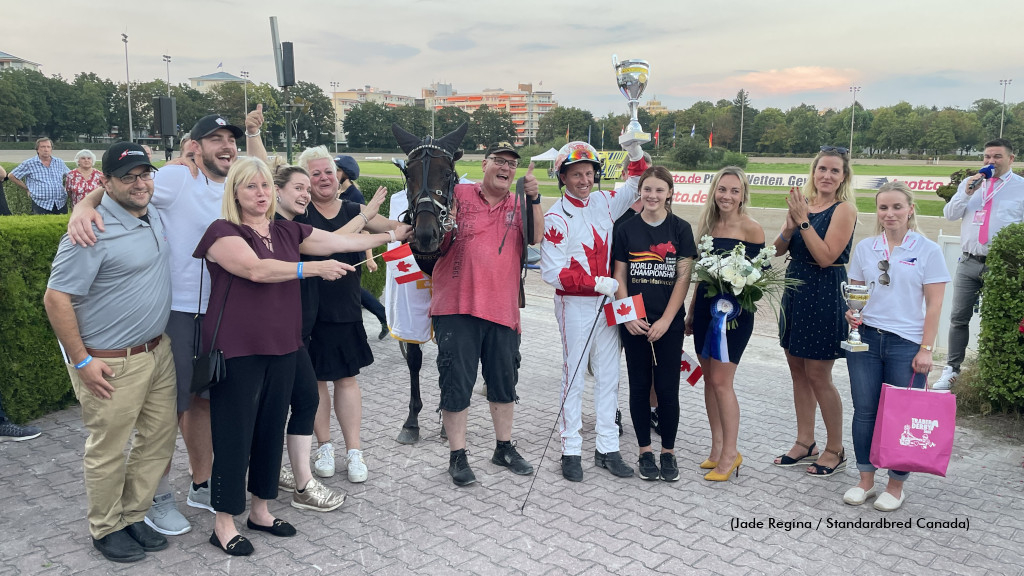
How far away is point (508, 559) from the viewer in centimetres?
355

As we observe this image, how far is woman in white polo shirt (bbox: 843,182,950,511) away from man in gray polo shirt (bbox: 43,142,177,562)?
13.1 feet

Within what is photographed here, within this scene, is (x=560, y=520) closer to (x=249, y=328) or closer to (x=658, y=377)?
(x=658, y=377)

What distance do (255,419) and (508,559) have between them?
151 cm

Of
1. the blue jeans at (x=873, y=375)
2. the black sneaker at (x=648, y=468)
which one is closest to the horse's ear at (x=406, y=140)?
the black sneaker at (x=648, y=468)

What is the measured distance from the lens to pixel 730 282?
4281 mm

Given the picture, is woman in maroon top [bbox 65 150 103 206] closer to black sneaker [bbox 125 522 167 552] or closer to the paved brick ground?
the paved brick ground

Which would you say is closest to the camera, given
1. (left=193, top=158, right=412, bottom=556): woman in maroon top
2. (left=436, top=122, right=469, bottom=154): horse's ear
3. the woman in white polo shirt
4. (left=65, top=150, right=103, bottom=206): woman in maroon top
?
(left=193, top=158, right=412, bottom=556): woman in maroon top

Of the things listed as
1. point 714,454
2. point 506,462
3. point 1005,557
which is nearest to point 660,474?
point 714,454

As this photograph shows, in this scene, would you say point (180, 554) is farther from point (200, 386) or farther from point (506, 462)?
point (506, 462)

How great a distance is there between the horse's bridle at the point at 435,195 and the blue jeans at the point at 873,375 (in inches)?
105

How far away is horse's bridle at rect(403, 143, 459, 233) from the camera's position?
3967mm

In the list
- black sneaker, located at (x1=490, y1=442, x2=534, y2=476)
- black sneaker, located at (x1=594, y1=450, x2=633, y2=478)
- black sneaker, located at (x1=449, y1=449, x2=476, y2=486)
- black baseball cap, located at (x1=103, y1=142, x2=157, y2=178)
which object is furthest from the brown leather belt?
black sneaker, located at (x1=594, y1=450, x2=633, y2=478)

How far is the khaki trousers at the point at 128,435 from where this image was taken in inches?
135

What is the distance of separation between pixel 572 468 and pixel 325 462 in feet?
5.44
